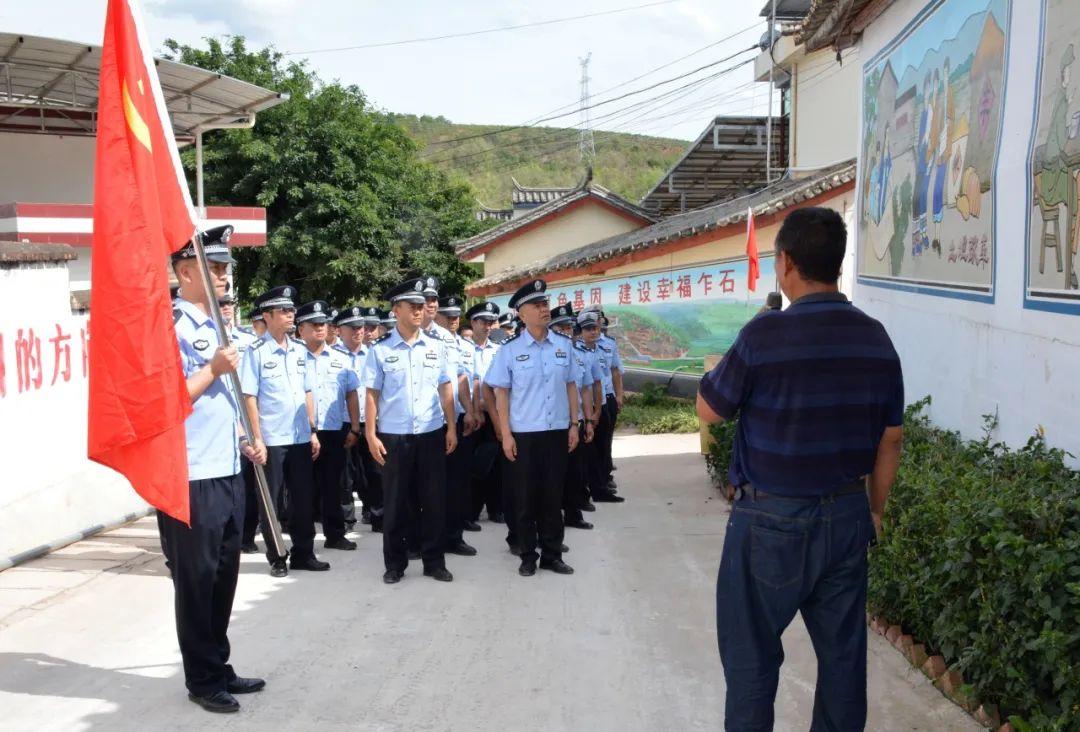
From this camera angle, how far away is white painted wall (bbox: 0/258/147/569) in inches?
274

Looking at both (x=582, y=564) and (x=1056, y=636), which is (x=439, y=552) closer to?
(x=582, y=564)

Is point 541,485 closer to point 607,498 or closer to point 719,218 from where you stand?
point 607,498

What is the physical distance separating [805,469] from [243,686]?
2765 mm

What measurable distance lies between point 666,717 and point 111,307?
110 inches

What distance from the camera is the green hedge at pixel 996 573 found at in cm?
320

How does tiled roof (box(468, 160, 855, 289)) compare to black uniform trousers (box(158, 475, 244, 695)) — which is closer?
black uniform trousers (box(158, 475, 244, 695))

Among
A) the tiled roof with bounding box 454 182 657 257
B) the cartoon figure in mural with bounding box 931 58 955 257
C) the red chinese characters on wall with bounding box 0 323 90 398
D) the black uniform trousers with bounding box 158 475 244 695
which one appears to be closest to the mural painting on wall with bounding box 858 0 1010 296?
the cartoon figure in mural with bounding box 931 58 955 257

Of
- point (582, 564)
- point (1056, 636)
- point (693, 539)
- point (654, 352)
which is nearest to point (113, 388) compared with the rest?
point (1056, 636)

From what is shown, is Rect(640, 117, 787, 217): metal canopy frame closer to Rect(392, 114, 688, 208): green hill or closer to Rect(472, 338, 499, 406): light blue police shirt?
Rect(472, 338, 499, 406): light blue police shirt

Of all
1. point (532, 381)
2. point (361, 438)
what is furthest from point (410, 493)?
point (361, 438)

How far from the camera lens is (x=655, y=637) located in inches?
207

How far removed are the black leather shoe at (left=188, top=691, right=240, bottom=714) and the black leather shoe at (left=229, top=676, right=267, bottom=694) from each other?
0.13 m

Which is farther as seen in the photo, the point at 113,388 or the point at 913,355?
the point at 913,355

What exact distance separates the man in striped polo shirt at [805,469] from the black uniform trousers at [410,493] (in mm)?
3558
